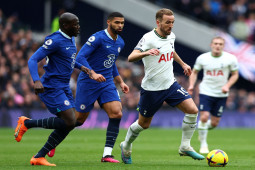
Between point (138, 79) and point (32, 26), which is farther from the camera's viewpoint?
point (32, 26)

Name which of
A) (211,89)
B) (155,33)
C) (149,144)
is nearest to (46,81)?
(155,33)

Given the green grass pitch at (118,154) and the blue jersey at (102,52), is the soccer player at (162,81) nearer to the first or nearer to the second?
the green grass pitch at (118,154)

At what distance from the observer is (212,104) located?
13.9 metres

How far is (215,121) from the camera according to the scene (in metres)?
13.9

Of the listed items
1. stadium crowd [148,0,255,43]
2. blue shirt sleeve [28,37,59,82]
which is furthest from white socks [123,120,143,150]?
stadium crowd [148,0,255,43]

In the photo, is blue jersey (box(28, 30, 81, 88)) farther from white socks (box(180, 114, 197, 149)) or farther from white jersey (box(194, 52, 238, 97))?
white jersey (box(194, 52, 238, 97))

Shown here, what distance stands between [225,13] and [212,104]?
48.8 ft

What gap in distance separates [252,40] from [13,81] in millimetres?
11352

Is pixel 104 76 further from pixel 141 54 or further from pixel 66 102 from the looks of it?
pixel 141 54

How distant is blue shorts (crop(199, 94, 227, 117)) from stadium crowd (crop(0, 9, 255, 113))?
10388 mm

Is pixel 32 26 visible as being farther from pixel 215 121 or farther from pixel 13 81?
pixel 215 121

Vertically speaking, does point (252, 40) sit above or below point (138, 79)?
above

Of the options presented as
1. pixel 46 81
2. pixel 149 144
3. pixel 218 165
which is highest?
pixel 46 81

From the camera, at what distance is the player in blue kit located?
1053 centimetres
